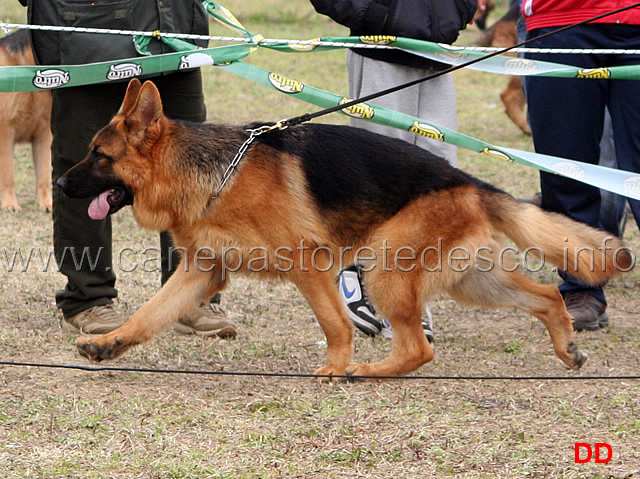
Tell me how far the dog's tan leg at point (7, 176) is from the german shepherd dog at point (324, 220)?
407cm

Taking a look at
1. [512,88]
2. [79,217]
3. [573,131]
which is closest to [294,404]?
[79,217]

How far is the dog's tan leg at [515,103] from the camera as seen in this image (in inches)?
435

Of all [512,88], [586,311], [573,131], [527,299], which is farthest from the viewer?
[512,88]

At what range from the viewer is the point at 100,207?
394 centimetres

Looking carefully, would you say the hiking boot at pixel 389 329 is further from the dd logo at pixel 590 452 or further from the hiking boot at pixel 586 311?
the dd logo at pixel 590 452


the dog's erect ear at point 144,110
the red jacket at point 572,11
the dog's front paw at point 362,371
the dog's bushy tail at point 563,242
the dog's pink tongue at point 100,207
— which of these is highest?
the red jacket at point 572,11

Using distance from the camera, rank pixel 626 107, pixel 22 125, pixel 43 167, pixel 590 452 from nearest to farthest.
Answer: pixel 590 452 → pixel 626 107 → pixel 22 125 → pixel 43 167

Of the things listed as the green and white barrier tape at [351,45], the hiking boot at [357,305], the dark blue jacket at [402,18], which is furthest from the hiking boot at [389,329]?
the dark blue jacket at [402,18]

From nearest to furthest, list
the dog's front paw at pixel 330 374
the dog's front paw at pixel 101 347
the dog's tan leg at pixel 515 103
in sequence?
1. the dog's front paw at pixel 101 347
2. the dog's front paw at pixel 330 374
3. the dog's tan leg at pixel 515 103

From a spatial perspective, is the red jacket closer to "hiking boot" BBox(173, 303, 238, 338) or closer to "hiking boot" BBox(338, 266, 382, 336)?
"hiking boot" BBox(338, 266, 382, 336)

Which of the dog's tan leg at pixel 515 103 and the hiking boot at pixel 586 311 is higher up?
the dog's tan leg at pixel 515 103

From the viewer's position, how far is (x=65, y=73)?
14.3 ft

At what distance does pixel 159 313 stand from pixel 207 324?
737 millimetres

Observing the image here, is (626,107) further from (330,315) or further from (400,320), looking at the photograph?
(330,315)
